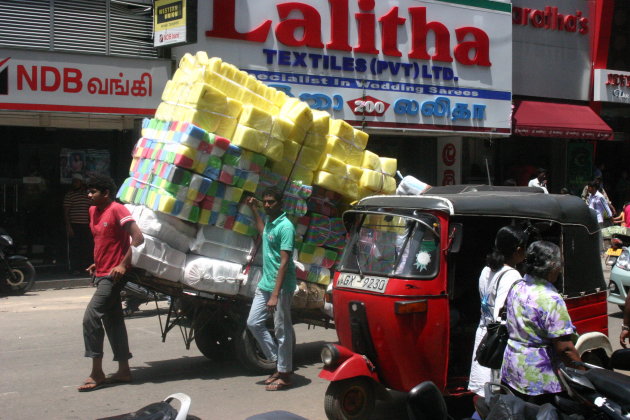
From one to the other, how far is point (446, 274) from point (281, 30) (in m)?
10.8

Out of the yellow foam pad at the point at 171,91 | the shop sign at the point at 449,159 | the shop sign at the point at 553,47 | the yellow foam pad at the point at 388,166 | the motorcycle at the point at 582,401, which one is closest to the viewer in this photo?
the motorcycle at the point at 582,401

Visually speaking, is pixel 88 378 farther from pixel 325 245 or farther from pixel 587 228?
pixel 587 228

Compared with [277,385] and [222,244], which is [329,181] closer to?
[222,244]

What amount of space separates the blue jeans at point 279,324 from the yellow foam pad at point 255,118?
152 cm

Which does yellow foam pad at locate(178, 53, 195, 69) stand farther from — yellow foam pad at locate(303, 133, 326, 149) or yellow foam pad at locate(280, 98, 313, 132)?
yellow foam pad at locate(303, 133, 326, 149)

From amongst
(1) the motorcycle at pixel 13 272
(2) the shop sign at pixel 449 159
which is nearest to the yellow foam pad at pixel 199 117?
(1) the motorcycle at pixel 13 272

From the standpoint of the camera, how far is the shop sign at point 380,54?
15.5m

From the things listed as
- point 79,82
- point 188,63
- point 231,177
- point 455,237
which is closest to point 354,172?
point 231,177

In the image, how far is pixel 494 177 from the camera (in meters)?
21.2

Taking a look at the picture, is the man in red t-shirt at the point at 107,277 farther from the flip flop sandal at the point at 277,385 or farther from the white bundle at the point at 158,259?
the flip flop sandal at the point at 277,385

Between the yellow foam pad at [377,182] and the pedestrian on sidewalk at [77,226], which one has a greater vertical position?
the yellow foam pad at [377,182]

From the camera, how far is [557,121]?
20219mm

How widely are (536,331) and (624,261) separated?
24.0ft

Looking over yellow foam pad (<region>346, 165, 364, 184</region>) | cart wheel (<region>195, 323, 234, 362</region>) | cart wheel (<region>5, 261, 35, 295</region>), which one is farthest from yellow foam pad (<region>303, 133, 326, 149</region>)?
cart wheel (<region>5, 261, 35, 295</region>)
